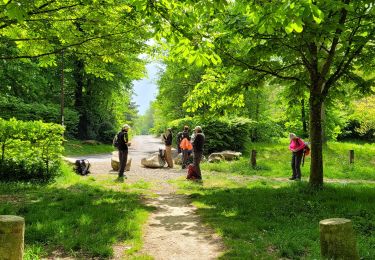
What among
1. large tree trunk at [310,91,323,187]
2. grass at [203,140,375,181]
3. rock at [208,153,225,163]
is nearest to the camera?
large tree trunk at [310,91,323,187]

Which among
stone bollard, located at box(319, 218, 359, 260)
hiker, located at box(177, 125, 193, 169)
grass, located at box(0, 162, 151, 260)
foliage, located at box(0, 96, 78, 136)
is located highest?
foliage, located at box(0, 96, 78, 136)

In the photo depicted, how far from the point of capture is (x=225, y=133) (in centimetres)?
2383

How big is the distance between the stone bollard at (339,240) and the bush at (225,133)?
17.6 meters

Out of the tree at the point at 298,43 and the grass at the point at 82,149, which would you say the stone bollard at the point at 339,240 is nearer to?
the tree at the point at 298,43

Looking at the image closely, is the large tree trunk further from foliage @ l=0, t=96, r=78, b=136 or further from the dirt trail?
foliage @ l=0, t=96, r=78, b=136

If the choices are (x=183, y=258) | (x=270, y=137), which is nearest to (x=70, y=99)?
(x=270, y=137)

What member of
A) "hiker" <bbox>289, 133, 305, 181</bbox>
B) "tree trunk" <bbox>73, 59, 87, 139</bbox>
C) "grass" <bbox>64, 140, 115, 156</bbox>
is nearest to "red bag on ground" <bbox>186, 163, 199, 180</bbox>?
"hiker" <bbox>289, 133, 305, 181</bbox>

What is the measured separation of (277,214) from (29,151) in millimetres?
8202

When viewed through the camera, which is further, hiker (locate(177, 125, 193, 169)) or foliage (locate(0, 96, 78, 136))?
foliage (locate(0, 96, 78, 136))

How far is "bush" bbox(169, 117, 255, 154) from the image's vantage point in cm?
2347

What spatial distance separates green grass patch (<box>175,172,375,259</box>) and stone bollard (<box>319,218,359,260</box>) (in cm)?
40

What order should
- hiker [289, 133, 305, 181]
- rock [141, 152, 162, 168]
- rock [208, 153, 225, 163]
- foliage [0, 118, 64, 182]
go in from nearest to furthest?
1. foliage [0, 118, 64, 182]
2. hiker [289, 133, 305, 181]
3. rock [141, 152, 162, 168]
4. rock [208, 153, 225, 163]

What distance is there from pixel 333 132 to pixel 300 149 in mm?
25511

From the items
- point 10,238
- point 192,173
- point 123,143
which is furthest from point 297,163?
point 10,238
